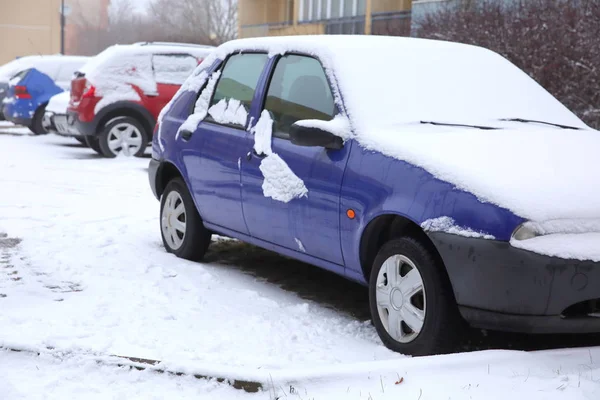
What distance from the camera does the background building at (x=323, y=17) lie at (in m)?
35.0

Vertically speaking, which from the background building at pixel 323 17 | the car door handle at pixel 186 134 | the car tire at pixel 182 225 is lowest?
the car tire at pixel 182 225

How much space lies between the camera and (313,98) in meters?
6.10

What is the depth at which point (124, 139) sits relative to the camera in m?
16.0

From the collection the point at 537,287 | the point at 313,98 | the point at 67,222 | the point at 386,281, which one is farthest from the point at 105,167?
the point at 537,287

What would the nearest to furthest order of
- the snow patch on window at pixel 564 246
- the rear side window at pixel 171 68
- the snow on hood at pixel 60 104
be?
the snow patch on window at pixel 564 246, the rear side window at pixel 171 68, the snow on hood at pixel 60 104

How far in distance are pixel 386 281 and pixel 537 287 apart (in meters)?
0.98

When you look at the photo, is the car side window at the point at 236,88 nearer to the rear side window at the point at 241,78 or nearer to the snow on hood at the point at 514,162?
the rear side window at the point at 241,78

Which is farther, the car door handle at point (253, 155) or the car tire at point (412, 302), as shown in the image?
the car door handle at point (253, 155)

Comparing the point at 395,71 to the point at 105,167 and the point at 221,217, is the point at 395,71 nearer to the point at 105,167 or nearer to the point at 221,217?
the point at 221,217

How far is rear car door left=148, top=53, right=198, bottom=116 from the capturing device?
1571cm

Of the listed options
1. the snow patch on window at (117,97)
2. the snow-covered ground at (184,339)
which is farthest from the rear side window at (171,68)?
the snow-covered ground at (184,339)

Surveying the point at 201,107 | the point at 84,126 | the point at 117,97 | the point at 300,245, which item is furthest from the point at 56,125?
the point at 300,245

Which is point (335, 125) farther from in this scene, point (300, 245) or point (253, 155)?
point (253, 155)

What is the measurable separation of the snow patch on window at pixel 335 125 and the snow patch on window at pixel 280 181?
398 mm
